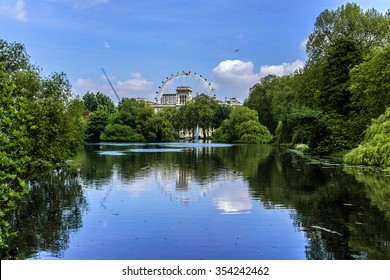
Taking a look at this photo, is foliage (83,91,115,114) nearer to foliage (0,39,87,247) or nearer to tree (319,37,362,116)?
tree (319,37,362,116)

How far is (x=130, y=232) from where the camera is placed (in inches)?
414

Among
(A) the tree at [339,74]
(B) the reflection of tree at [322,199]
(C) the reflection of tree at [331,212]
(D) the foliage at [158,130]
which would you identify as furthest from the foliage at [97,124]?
(C) the reflection of tree at [331,212]

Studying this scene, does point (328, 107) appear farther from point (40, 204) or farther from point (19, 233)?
point (19, 233)

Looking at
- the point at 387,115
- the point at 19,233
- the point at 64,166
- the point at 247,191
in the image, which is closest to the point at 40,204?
the point at 19,233

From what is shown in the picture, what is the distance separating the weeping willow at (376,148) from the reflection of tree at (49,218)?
16862 millimetres

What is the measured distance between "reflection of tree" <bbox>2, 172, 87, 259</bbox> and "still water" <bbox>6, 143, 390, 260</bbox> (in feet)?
0.07

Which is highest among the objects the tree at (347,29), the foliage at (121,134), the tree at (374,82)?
the tree at (347,29)

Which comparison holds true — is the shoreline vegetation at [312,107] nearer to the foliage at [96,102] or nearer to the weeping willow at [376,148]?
the weeping willow at [376,148]

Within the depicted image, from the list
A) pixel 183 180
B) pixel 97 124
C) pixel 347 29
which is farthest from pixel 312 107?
pixel 97 124

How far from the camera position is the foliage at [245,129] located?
8269 cm

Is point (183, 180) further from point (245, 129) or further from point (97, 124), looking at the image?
point (97, 124)

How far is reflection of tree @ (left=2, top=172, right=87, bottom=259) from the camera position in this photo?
924cm

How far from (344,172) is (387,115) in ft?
23.3

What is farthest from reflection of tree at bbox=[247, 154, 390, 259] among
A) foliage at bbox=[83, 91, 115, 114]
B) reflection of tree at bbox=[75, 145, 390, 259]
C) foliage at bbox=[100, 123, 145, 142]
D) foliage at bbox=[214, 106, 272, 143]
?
foliage at bbox=[83, 91, 115, 114]
